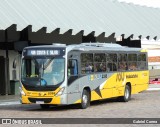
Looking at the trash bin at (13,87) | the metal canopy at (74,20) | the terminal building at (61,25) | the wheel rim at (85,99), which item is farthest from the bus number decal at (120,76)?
the trash bin at (13,87)

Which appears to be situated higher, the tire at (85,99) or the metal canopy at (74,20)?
the metal canopy at (74,20)

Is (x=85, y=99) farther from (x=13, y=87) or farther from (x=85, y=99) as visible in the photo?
(x=13, y=87)

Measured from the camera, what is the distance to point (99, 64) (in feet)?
74.3

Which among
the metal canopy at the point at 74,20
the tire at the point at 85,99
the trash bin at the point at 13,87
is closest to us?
the tire at the point at 85,99

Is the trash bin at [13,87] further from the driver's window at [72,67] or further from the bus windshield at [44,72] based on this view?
the driver's window at [72,67]

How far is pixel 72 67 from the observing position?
2055 centimetres

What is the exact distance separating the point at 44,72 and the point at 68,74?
0.91 m

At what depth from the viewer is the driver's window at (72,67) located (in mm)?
20328

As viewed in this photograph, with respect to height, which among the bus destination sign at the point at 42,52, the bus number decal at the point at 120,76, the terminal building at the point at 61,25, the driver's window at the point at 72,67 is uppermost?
the terminal building at the point at 61,25

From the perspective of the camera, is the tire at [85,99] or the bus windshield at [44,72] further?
the tire at [85,99]

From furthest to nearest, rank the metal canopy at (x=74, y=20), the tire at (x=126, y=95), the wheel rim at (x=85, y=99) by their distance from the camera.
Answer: the metal canopy at (x=74, y=20) < the tire at (x=126, y=95) < the wheel rim at (x=85, y=99)

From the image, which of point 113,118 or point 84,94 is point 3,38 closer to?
point 84,94

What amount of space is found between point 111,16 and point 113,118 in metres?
21.6

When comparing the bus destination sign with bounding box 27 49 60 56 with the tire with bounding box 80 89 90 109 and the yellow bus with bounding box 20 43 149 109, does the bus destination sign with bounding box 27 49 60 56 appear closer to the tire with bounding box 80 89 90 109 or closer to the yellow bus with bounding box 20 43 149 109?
the yellow bus with bounding box 20 43 149 109
